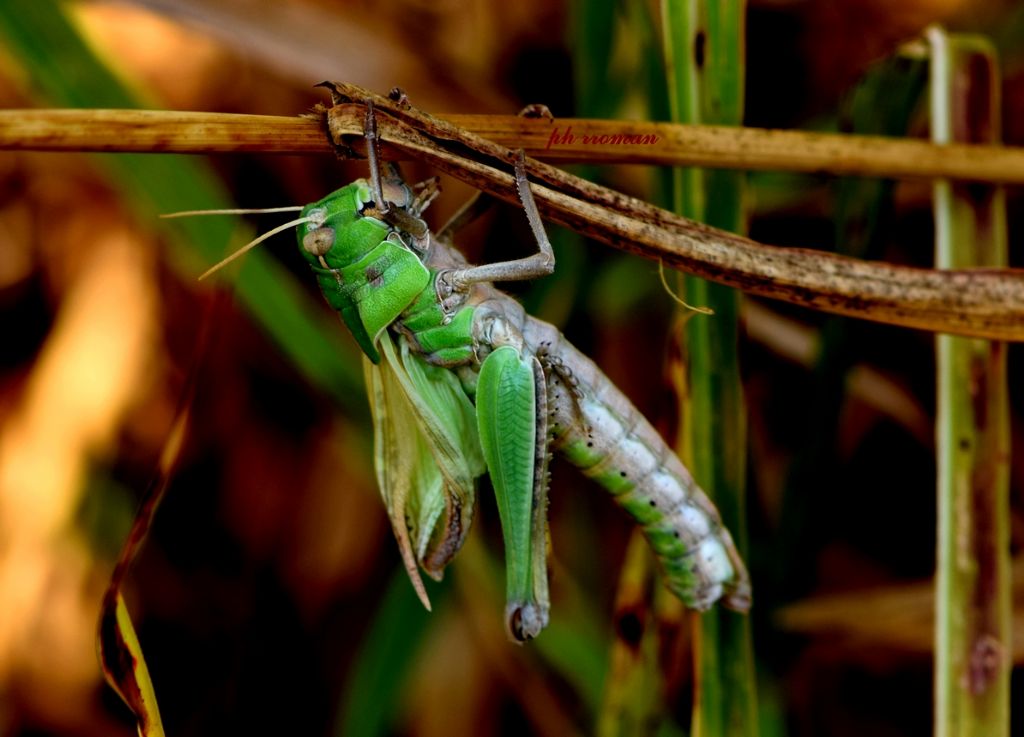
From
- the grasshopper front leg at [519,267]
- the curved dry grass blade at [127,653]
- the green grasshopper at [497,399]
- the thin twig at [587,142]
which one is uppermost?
the thin twig at [587,142]

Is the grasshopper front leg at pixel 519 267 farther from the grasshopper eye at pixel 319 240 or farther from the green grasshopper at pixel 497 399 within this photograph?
A: the grasshopper eye at pixel 319 240

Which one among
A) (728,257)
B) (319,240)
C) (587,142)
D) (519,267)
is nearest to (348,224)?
(319,240)

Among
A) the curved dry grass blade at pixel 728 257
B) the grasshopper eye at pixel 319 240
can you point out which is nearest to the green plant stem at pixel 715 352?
the curved dry grass blade at pixel 728 257

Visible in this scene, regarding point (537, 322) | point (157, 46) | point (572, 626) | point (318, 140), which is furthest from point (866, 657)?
point (157, 46)

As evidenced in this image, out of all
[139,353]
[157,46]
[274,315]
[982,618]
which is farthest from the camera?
[157,46]

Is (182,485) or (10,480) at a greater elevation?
(10,480)

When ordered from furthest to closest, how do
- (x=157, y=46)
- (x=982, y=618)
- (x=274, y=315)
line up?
1. (x=157, y=46)
2. (x=274, y=315)
3. (x=982, y=618)

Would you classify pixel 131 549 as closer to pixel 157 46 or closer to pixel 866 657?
pixel 866 657
